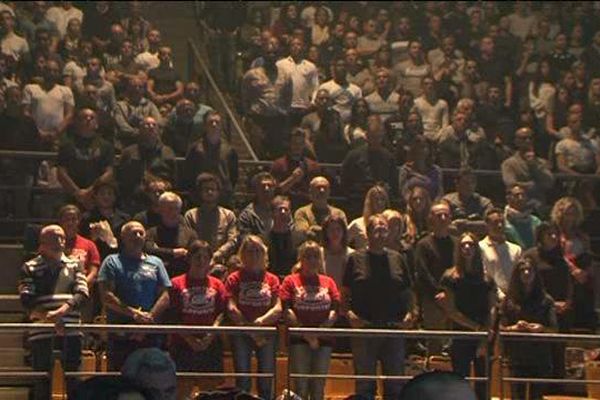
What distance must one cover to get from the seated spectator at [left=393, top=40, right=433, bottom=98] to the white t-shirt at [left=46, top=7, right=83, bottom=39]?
4.01m

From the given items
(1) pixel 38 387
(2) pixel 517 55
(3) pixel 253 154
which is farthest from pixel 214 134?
(2) pixel 517 55

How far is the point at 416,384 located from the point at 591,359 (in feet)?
34.2

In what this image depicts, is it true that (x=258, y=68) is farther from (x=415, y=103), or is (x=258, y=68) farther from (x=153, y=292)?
(x=153, y=292)

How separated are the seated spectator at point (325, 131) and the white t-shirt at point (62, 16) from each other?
404 centimetres

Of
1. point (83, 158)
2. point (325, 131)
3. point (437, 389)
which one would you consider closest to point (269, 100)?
point (325, 131)

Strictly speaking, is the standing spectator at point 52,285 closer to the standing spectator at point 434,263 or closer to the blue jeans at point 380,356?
the blue jeans at point 380,356

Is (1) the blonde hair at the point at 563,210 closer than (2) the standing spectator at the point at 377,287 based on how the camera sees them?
No

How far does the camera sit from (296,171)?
59.3 ft

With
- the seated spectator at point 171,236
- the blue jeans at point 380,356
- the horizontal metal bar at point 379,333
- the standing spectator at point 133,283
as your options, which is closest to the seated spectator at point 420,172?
the seated spectator at point 171,236

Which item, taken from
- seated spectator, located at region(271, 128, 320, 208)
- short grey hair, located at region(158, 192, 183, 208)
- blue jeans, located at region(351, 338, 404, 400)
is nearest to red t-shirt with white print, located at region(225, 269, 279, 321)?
blue jeans, located at region(351, 338, 404, 400)

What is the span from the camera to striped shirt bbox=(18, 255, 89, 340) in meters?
14.0

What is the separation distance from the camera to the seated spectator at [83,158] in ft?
56.3

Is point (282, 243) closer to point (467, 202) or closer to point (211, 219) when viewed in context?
point (211, 219)

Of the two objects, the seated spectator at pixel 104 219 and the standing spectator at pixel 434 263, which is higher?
the seated spectator at pixel 104 219
